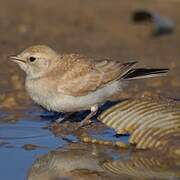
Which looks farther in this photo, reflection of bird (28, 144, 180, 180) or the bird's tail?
the bird's tail

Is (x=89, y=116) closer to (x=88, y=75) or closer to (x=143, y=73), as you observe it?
(x=88, y=75)

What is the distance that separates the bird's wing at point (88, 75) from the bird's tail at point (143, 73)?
54 mm

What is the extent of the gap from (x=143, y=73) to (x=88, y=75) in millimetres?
593

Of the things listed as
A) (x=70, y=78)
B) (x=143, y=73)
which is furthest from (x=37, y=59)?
(x=143, y=73)

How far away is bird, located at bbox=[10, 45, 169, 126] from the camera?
7805mm

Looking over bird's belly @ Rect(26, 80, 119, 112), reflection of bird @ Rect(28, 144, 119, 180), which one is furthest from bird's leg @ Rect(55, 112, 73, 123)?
reflection of bird @ Rect(28, 144, 119, 180)

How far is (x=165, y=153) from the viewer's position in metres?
6.79

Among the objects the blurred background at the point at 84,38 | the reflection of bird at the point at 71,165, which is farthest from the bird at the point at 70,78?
the reflection of bird at the point at 71,165

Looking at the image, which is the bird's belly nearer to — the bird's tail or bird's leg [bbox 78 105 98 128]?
bird's leg [bbox 78 105 98 128]

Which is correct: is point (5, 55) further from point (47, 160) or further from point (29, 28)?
point (47, 160)

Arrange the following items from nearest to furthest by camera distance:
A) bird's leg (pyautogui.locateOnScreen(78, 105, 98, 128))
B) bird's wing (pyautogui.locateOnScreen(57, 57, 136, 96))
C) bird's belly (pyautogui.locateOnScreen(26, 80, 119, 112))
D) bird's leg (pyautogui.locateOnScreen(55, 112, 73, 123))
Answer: bird's belly (pyautogui.locateOnScreen(26, 80, 119, 112)) → bird's wing (pyautogui.locateOnScreen(57, 57, 136, 96)) → bird's leg (pyautogui.locateOnScreen(78, 105, 98, 128)) → bird's leg (pyautogui.locateOnScreen(55, 112, 73, 123))

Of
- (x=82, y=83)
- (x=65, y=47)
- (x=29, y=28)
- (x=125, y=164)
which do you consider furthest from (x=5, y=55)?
(x=125, y=164)

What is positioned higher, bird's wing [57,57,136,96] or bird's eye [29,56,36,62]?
bird's eye [29,56,36,62]

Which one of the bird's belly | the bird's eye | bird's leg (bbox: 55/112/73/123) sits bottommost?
bird's leg (bbox: 55/112/73/123)
